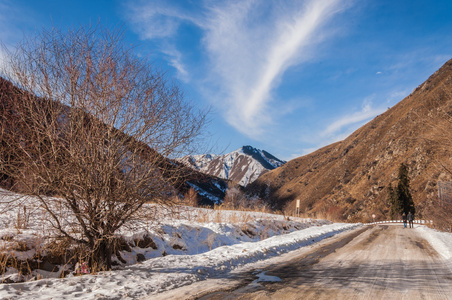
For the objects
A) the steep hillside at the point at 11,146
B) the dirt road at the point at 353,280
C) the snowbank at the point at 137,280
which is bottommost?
the dirt road at the point at 353,280

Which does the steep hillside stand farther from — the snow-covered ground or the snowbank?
the snowbank

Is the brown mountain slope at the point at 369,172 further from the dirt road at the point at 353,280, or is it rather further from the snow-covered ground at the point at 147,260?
the dirt road at the point at 353,280

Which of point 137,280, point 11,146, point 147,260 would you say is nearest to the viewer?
point 137,280

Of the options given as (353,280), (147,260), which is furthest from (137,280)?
(353,280)

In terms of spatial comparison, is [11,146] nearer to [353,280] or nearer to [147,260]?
[147,260]

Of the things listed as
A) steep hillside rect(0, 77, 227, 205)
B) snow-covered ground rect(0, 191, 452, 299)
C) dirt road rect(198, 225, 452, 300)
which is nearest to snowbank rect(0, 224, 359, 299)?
snow-covered ground rect(0, 191, 452, 299)

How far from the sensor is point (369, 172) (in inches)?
2958

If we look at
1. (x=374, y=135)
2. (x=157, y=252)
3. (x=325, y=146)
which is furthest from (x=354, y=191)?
(x=157, y=252)

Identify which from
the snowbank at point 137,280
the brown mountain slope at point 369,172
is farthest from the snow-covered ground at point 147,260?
the brown mountain slope at point 369,172

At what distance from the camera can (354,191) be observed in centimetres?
7356

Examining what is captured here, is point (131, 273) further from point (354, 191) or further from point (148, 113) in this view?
point (354, 191)

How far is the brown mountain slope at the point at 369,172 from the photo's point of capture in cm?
5869

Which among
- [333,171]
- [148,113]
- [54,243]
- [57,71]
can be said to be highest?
[333,171]

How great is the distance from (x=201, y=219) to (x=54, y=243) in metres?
7.43
